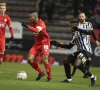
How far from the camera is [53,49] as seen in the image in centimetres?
2597

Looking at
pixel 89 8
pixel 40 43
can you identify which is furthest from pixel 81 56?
pixel 89 8

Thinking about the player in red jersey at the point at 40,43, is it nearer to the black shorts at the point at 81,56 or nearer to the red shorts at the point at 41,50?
the red shorts at the point at 41,50

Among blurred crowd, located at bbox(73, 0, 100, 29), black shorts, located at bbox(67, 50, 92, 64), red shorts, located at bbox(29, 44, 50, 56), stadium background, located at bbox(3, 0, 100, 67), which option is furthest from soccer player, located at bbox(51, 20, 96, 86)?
blurred crowd, located at bbox(73, 0, 100, 29)

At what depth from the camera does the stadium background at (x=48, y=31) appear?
84.5 ft

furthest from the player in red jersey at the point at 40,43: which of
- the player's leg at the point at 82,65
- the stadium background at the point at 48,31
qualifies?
the stadium background at the point at 48,31

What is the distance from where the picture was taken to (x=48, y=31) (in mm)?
29453

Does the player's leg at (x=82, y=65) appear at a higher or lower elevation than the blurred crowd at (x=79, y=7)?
higher

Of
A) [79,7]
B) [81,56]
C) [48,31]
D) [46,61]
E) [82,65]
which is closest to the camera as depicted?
[82,65]

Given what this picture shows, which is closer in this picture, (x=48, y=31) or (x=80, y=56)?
(x=80, y=56)

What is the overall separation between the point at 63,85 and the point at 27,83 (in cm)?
95

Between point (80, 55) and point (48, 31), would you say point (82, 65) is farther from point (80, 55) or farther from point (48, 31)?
point (48, 31)

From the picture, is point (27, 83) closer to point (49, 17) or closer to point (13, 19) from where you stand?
point (49, 17)

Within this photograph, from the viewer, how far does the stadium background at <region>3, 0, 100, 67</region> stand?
2575 centimetres

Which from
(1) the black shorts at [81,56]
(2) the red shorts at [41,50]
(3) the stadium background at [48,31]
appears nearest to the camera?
(1) the black shorts at [81,56]
